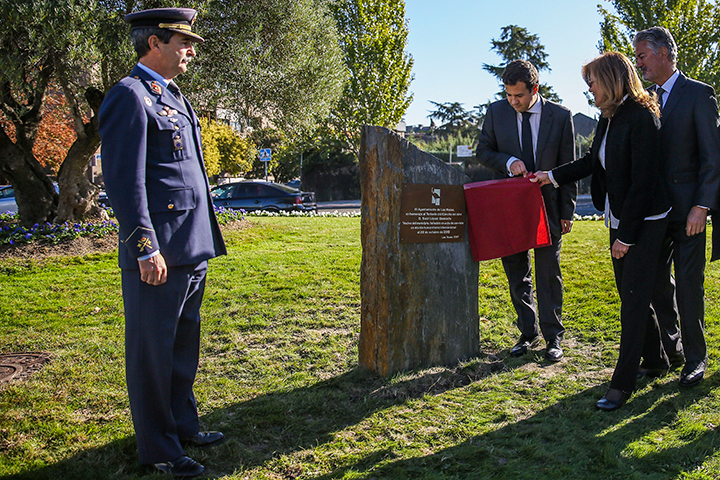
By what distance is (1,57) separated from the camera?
24.6 ft

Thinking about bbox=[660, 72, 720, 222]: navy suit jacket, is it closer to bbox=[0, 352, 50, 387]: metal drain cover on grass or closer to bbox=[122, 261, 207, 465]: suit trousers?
bbox=[122, 261, 207, 465]: suit trousers

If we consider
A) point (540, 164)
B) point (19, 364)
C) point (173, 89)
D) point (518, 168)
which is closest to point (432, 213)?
point (518, 168)

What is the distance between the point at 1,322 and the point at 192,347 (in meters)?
3.57

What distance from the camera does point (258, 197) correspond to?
60.6 feet

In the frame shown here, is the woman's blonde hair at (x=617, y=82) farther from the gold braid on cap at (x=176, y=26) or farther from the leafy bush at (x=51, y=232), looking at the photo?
the leafy bush at (x=51, y=232)

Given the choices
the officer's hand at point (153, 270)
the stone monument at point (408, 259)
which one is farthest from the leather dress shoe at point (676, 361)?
the officer's hand at point (153, 270)

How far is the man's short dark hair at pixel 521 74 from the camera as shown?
412cm

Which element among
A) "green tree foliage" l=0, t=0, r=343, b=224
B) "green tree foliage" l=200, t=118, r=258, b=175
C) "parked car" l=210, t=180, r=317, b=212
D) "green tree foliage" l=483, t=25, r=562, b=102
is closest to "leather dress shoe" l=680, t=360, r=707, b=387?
"green tree foliage" l=0, t=0, r=343, b=224

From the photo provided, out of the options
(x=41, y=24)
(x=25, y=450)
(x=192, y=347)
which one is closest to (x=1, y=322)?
(x=25, y=450)

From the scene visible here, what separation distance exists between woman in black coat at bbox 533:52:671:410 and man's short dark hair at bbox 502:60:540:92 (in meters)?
0.68

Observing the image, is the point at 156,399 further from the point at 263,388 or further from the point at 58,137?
the point at 58,137

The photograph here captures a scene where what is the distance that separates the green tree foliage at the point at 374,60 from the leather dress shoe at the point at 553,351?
2460 centimetres

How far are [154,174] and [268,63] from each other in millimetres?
8364

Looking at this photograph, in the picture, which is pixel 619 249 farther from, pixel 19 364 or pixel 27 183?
pixel 27 183
